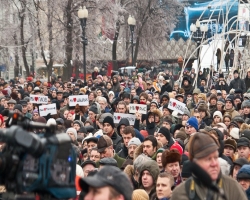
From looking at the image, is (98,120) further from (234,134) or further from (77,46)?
(77,46)

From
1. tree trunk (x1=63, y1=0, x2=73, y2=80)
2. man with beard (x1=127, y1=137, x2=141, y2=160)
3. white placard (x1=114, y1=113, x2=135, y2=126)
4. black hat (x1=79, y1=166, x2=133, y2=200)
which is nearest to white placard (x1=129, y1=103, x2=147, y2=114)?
white placard (x1=114, y1=113, x2=135, y2=126)

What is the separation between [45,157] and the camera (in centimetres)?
402

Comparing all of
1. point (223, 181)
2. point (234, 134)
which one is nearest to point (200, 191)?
point (223, 181)

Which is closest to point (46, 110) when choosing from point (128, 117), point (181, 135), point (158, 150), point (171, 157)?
point (128, 117)

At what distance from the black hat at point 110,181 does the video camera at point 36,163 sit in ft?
0.39

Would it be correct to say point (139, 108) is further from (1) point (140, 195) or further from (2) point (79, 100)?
(1) point (140, 195)

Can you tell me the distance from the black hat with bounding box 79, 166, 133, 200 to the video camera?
0.12 meters

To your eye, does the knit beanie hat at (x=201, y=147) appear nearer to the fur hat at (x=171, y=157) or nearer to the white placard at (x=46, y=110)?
the fur hat at (x=171, y=157)

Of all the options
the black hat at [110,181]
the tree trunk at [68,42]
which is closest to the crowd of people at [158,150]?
the black hat at [110,181]

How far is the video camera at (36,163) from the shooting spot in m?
3.94

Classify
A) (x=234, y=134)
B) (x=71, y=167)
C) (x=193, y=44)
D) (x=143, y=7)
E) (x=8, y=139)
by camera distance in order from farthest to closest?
(x=193, y=44), (x=143, y=7), (x=234, y=134), (x=71, y=167), (x=8, y=139)

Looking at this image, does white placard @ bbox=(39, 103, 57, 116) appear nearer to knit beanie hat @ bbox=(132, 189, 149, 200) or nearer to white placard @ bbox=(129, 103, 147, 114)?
white placard @ bbox=(129, 103, 147, 114)

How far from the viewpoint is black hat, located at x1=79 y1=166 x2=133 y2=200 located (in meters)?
4.25

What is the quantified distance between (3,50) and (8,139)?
153 ft
